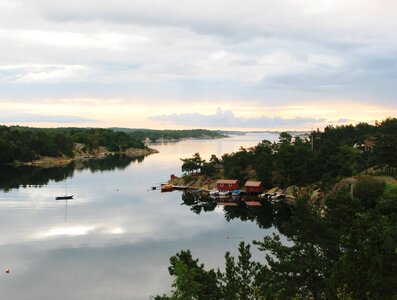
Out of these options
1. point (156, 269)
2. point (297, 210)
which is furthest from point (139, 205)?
point (297, 210)

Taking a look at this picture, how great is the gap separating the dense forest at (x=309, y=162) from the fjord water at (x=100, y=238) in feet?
54.8

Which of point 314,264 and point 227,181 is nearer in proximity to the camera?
point 314,264

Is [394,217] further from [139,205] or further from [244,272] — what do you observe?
[139,205]

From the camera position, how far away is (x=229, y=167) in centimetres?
11462

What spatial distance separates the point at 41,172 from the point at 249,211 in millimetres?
92711

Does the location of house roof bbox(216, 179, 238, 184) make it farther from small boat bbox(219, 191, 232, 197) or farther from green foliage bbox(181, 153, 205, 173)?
green foliage bbox(181, 153, 205, 173)

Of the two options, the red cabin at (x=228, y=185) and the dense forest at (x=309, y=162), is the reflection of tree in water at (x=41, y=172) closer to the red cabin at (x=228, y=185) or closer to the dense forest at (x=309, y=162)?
the dense forest at (x=309, y=162)

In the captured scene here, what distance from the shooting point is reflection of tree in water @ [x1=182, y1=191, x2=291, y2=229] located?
78.2m

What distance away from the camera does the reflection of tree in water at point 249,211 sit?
7821 cm

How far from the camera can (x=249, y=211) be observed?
87.6m

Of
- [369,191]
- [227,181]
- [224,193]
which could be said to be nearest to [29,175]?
[227,181]

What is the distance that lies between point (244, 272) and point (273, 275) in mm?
2917

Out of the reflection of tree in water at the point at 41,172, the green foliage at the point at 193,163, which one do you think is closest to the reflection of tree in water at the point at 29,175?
the reflection of tree in water at the point at 41,172

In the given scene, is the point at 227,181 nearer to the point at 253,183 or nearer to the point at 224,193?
Result: the point at 224,193
